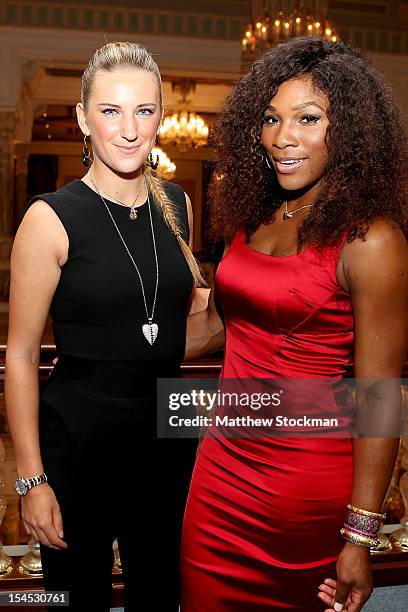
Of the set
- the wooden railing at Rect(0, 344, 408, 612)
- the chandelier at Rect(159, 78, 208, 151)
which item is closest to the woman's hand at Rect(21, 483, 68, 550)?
the wooden railing at Rect(0, 344, 408, 612)

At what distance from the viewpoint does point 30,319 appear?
1.67 m

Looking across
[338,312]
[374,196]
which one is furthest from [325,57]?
[338,312]

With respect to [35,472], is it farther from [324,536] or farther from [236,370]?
[324,536]

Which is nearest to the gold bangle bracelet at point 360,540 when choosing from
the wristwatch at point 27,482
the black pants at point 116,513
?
the black pants at point 116,513

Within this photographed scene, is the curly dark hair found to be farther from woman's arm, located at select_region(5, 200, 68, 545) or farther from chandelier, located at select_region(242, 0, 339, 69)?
chandelier, located at select_region(242, 0, 339, 69)

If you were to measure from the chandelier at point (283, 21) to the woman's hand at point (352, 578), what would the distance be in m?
5.48

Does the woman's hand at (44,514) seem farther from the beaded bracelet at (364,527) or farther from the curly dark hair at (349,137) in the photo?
the curly dark hair at (349,137)

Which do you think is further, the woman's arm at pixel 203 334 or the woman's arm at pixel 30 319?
the woman's arm at pixel 203 334

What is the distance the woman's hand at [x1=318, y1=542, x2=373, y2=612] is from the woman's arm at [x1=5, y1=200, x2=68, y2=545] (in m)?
0.64

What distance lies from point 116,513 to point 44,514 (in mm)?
188

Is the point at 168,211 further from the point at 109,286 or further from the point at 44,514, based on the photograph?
the point at 44,514

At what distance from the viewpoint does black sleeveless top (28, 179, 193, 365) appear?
171 centimetres

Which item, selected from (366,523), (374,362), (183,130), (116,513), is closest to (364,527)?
(366,523)

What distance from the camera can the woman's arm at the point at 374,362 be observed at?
157cm
